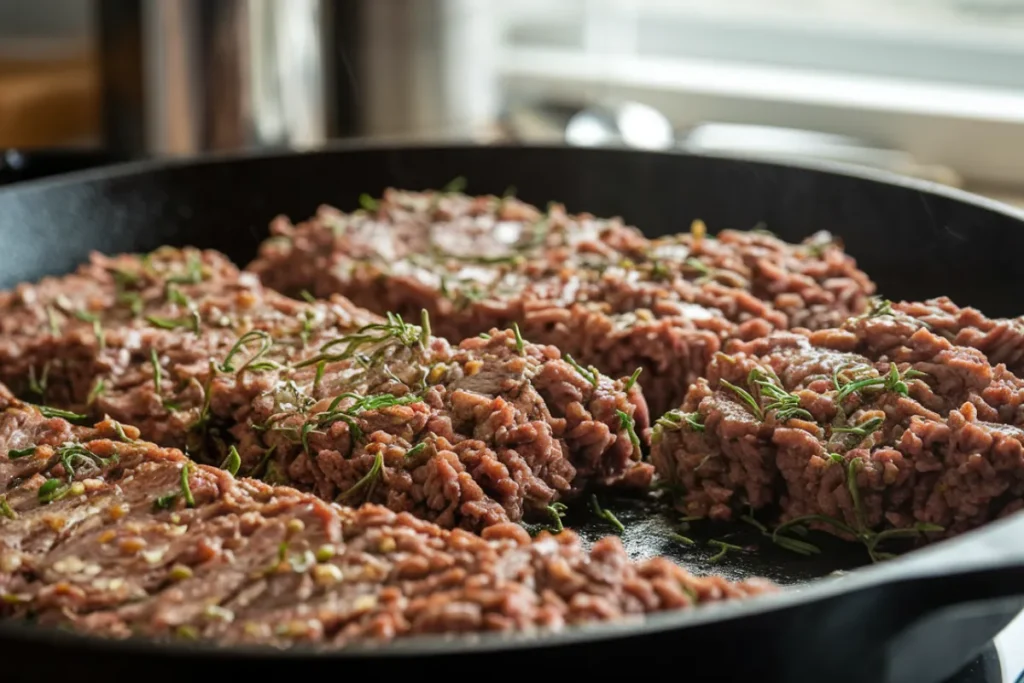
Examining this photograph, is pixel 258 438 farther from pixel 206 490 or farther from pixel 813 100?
pixel 813 100

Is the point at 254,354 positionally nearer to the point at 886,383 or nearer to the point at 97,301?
the point at 97,301

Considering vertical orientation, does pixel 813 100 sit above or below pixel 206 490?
above

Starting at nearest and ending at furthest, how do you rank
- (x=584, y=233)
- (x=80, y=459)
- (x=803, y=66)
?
(x=80, y=459), (x=584, y=233), (x=803, y=66)

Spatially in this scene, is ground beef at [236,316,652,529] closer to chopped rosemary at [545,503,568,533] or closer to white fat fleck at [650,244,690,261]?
chopped rosemary at [545,503,568,533]

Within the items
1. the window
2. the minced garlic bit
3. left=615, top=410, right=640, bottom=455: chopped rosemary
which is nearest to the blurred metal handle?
the window

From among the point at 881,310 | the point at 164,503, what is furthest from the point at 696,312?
the point at 164,503

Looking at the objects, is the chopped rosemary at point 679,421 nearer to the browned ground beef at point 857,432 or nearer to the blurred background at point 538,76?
the browned ground beef at point 857,432

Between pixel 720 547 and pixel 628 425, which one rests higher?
pixel 628 425

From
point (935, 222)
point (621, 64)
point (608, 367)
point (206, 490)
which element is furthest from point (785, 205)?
point (621, 64)
